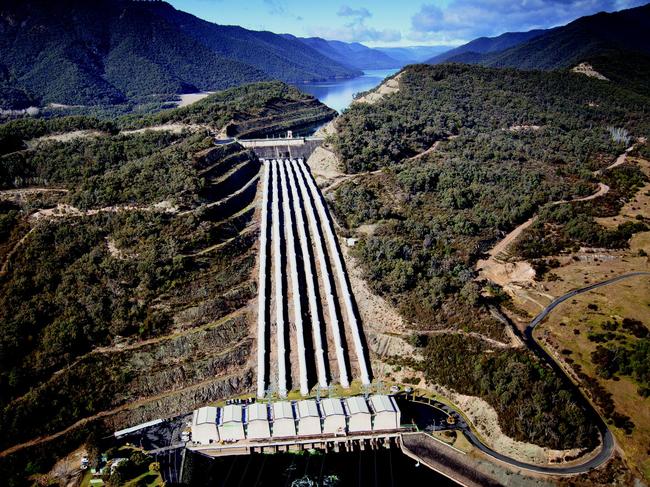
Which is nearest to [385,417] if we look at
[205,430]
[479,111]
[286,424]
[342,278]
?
[286,424]

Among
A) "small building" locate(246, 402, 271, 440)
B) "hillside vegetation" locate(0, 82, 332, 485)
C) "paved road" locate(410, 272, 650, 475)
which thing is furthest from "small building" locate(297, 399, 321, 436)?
"paved road" locate(410, 272, 650, 475)

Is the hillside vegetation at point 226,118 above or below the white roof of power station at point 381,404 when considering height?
above

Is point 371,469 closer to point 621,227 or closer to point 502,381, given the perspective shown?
point 502,381

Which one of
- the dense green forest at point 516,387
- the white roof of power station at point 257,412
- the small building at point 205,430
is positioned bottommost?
the small building at point 205,430

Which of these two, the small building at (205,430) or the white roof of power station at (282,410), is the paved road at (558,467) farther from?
the small building at (205,430)

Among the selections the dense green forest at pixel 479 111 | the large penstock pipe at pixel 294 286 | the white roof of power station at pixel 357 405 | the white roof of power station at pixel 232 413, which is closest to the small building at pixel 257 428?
the white roof of power station at pixel 232 413

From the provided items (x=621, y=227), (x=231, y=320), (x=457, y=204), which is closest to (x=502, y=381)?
(x=231, y=320)
